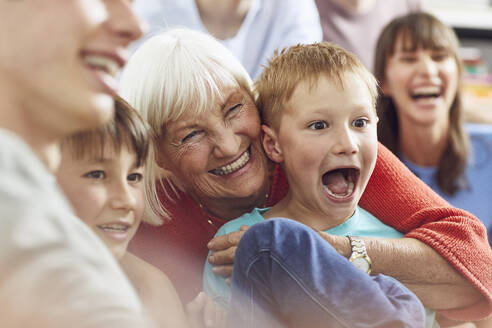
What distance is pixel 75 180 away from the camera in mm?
432

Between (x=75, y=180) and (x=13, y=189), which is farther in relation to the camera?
(x=75, y=180)

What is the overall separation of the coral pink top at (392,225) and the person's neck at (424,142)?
1.84 feet

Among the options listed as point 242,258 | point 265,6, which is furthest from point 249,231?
point 265,6

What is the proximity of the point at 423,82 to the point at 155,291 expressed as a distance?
2.68 feet

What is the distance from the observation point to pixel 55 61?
1.03 feet

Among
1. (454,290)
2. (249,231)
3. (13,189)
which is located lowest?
(454,290)

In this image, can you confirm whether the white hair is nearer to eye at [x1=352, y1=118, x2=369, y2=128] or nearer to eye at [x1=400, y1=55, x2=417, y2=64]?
eye at [x1=352, y1=118, x2=369, y2=128]

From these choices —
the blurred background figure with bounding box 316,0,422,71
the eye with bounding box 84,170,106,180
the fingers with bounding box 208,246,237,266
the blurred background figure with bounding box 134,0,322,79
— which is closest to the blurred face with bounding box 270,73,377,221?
the fingers with bounding box 208,246,237,266

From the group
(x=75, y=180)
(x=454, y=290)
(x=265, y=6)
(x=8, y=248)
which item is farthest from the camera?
(x=265, y=6)

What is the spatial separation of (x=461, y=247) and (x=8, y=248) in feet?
1.44

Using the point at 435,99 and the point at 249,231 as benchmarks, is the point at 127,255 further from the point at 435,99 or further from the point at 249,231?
the point at 435,99

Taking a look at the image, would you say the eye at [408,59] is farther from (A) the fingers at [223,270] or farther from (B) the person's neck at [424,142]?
(A) the fingers at [223,270]

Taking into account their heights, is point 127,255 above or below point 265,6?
below

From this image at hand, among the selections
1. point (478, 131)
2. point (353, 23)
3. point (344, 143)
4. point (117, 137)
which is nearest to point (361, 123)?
point (344, 143)
